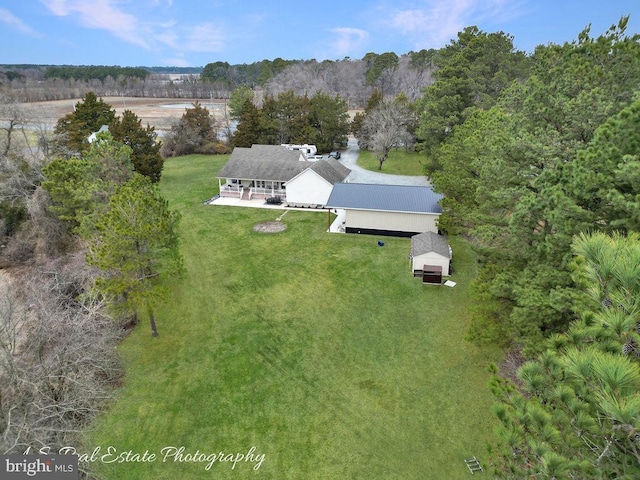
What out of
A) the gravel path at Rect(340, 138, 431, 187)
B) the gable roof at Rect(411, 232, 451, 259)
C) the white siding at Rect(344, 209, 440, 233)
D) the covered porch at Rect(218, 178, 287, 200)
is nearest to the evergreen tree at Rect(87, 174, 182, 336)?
the gable roof at Rect(411, 232, 451, 259)

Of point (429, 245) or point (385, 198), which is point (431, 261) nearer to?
point (429, 245)

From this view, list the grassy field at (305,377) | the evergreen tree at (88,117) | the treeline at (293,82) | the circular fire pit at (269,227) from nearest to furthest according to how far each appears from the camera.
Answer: the grassy field at (305,377)
the circular fire pit at (269,227)
the evergreen tree at (88,117)
the treeline at (293,82)

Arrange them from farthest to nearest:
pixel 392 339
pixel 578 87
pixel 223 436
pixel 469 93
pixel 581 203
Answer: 1. pixel 469 93
2. pixel 392 339
3. pixel 578 87
4. pixel 223 436
5. pixel 581 203

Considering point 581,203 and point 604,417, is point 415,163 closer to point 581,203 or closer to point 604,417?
point 581,203

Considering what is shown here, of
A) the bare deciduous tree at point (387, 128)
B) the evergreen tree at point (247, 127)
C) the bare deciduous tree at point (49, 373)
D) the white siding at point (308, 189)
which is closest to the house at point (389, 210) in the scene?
the white siding at point (308, 189)

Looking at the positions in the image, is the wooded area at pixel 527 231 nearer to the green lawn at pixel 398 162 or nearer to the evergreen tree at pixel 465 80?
the evergreen tree at pixel 465 80

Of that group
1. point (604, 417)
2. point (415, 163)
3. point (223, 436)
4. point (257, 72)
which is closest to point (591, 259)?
point (604, 417)
